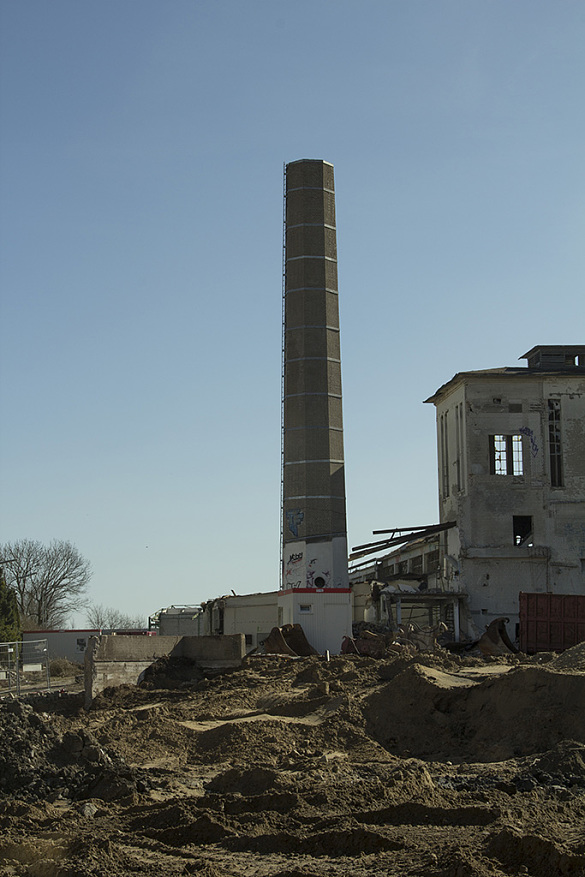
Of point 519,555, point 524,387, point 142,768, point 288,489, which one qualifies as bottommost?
point 142,768

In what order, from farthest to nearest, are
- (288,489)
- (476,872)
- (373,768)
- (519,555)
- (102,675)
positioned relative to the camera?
(288,489), (519,555), (102,675), (373,768), (476,872)

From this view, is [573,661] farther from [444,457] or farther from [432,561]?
[444,457]

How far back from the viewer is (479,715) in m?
16.8

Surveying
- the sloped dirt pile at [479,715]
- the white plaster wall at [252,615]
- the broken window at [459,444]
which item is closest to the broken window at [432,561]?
the broken window at [459,444]

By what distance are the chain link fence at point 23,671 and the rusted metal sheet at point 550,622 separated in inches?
579

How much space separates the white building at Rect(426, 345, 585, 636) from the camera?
39.7 m

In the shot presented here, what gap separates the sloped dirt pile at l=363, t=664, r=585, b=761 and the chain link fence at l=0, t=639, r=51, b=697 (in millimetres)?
15949

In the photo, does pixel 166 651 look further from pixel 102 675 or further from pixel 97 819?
pixel 97 819

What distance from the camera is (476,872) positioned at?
25.6 ft

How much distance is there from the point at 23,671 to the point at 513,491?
20361 millimetres

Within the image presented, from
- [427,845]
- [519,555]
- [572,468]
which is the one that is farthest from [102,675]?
[572,468]

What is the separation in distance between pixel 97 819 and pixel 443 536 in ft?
104

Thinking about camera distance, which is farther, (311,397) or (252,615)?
(311,397)

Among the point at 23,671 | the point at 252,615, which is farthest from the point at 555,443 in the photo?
the point at 23,671
